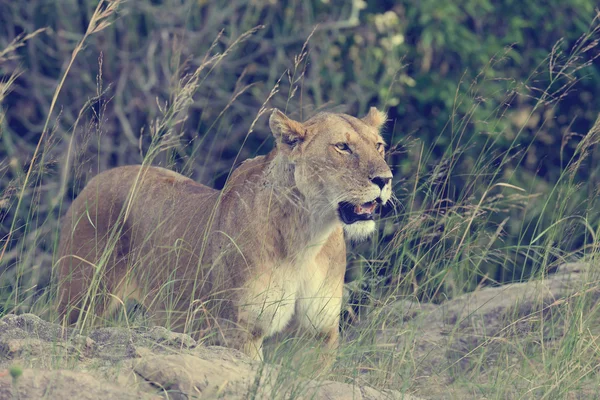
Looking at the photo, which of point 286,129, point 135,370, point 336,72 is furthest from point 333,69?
point 135,370

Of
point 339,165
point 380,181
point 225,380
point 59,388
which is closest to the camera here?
point 59,388

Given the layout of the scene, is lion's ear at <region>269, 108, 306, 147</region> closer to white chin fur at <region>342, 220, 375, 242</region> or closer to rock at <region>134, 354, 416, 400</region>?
white chin fur at <region>342, 220, 375, 242</region>

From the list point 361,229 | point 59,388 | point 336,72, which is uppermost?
point 59,388

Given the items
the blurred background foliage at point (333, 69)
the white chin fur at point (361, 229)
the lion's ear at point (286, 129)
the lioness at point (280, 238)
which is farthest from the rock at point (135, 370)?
the blurred background foliage at point (333, 69)

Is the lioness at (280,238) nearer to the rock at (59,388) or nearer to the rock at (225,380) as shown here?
the rock at (225,380)

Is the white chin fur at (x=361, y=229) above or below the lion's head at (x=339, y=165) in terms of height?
below

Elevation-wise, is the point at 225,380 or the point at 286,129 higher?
the point at 286,129

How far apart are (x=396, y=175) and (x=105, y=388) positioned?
5201mm

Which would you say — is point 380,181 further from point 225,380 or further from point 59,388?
point 59,388

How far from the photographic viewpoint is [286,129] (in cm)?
436

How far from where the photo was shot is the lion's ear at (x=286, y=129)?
4.35m

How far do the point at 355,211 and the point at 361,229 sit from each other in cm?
7

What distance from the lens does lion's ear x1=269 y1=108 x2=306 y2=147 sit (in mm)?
4348

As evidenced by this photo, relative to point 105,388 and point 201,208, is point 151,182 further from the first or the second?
point 105,388
